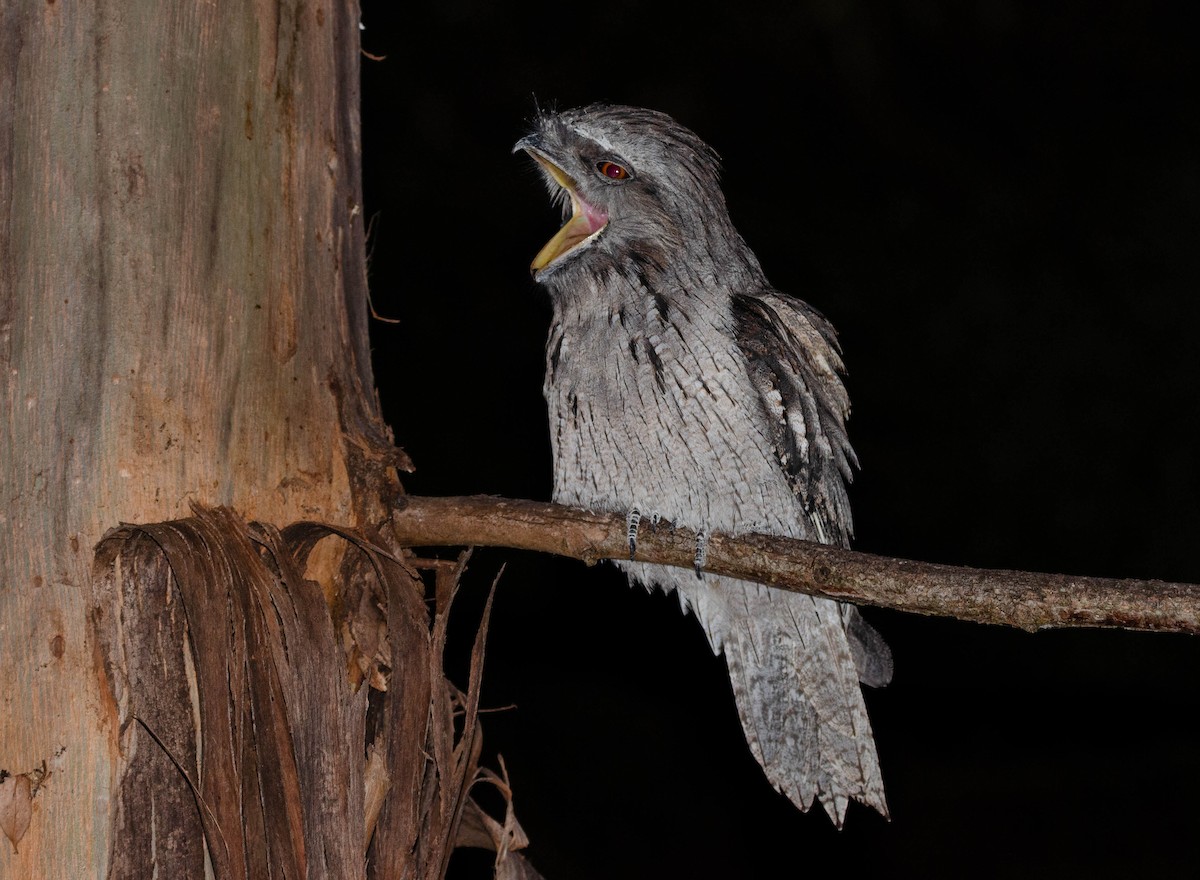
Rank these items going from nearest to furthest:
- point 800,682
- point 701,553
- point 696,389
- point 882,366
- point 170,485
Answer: point 170,485
point 701,553
point 696,389
point 800,682
point 882,366

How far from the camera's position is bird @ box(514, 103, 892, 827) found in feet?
8.84

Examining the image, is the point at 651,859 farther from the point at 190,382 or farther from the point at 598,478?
the point at 190,382

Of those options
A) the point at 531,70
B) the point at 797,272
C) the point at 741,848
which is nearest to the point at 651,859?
the point at 741,848

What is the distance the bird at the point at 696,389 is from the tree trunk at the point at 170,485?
3.15 feet

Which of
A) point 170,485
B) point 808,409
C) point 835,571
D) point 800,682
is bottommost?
point 800,682

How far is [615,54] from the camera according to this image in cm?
480

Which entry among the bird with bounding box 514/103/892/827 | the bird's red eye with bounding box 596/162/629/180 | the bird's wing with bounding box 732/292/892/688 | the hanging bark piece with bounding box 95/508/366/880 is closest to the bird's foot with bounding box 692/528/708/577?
the bird with bounding box 514/103/892/827

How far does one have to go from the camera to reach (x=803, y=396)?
2828 mm

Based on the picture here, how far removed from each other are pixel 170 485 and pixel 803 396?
5.47 ft

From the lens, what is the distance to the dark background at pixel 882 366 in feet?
15.4

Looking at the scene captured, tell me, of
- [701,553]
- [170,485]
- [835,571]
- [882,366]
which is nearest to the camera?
[170,485]

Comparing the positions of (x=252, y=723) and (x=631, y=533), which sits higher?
(x=631, y=533)

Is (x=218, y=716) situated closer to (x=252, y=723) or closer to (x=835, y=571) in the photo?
(x=252, y=723)

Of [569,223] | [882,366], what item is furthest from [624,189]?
[882,366]
